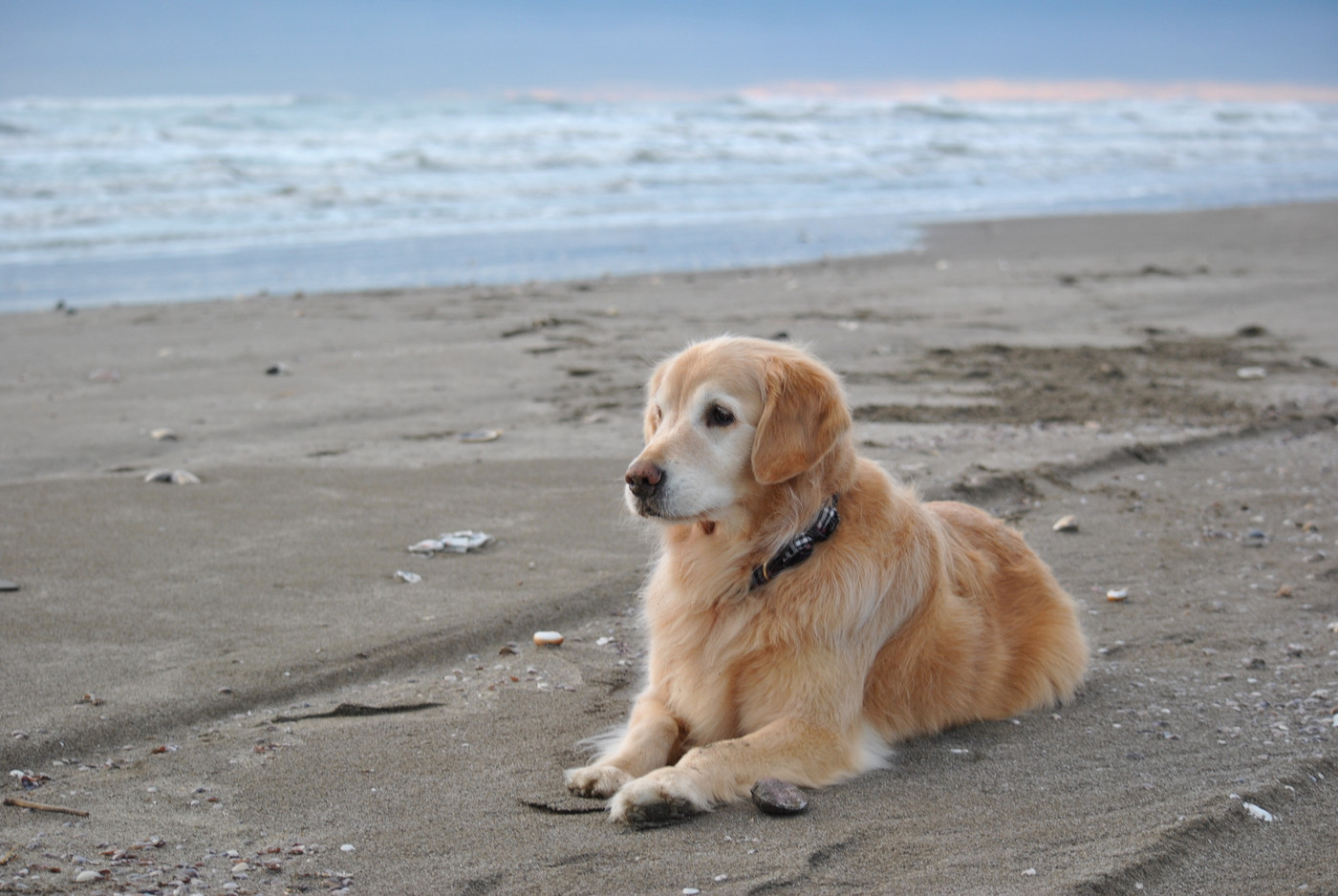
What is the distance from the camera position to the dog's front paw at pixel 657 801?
306 centimetres

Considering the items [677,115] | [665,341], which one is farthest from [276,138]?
[665,341]

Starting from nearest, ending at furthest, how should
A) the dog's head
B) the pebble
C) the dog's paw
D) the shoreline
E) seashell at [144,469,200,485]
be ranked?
the dog's paw
the dog's head
the pebble
seashell at [144,469,200,485]
the shoreline

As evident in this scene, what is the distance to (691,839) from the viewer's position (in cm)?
299

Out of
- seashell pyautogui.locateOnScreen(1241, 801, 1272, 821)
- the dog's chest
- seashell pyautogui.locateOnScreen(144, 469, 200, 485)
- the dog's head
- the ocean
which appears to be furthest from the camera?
the ocean

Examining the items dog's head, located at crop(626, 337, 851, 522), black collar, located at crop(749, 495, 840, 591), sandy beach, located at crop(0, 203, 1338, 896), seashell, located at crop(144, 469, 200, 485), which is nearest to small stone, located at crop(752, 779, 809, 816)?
sandy beach, located at crop(0, 203, 1338, 896)

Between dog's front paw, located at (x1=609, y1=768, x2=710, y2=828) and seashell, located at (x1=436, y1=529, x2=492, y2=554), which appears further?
seashell, located at (x1=436, y1=529, x2=492, y2=554)

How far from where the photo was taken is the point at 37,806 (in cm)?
309

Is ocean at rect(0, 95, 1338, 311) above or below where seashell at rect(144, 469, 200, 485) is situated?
above

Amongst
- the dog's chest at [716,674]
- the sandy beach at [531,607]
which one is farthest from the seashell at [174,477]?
the dog's chest at [716,674]

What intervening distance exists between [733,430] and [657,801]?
1042 mm

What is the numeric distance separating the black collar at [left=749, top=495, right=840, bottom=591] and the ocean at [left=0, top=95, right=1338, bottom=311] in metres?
10.1

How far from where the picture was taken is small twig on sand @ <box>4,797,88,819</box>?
307cm

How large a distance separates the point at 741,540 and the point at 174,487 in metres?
3.56

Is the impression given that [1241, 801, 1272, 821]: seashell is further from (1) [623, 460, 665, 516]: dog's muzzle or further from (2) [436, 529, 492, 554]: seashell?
(2) [436, 529, 492, 554]: seashell
